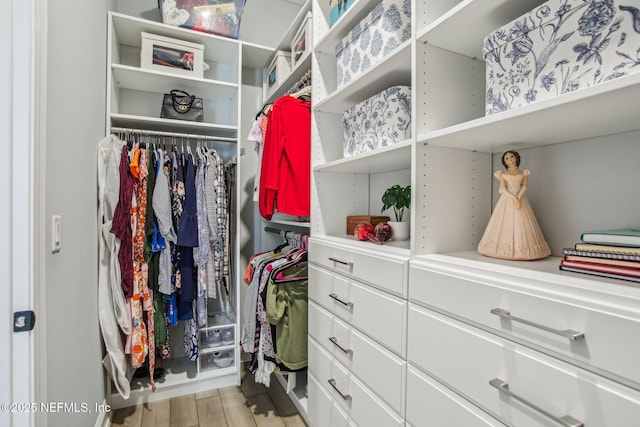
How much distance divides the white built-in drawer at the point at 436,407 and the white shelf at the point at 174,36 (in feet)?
7.50

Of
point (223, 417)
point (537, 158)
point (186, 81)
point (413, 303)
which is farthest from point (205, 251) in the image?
point (537, 158)

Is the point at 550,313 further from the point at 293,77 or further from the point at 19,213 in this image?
the point at 293,77

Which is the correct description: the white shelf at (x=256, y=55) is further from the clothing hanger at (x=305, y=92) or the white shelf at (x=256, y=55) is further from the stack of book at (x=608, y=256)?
the stack of book at (x=608, y=256)

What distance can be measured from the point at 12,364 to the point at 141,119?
5.06 ft

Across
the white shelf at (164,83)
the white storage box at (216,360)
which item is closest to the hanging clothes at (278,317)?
the white storage box at (216,360)

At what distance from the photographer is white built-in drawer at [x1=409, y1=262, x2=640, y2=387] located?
0.52 metres

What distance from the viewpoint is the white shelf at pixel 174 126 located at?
1.94 m

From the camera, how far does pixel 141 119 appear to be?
193 centimetres

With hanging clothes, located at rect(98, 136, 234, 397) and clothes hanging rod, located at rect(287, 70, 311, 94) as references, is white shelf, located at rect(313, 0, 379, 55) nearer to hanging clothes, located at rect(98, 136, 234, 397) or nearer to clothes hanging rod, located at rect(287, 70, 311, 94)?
clothes hanging rod, located at rect(287, 70, 311, 94)

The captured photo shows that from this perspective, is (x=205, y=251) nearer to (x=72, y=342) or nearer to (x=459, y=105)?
(x=72, y=342)

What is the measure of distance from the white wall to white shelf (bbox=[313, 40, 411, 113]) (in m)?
1.06

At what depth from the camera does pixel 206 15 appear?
6.85 ft

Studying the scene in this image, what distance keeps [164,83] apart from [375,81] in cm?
161

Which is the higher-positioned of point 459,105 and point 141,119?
point 141,119
